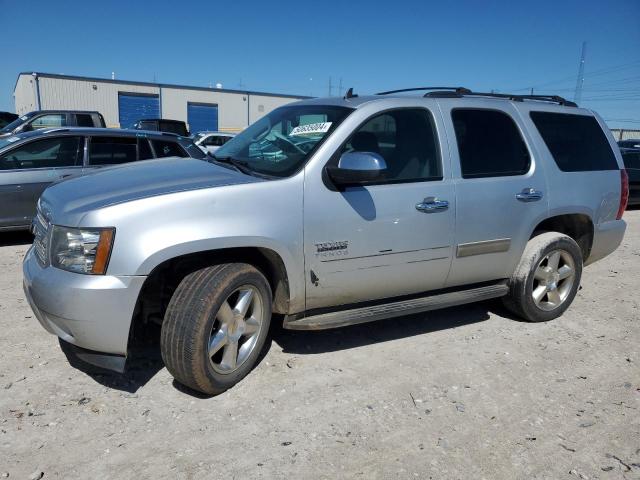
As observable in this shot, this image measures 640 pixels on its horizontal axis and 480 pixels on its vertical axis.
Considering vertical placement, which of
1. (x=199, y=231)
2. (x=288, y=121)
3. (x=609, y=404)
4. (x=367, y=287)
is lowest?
(x=609, y=404)

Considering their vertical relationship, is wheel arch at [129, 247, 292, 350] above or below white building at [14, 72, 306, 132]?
below

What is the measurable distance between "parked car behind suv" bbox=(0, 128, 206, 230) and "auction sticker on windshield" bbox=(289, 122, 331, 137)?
11.7 feet

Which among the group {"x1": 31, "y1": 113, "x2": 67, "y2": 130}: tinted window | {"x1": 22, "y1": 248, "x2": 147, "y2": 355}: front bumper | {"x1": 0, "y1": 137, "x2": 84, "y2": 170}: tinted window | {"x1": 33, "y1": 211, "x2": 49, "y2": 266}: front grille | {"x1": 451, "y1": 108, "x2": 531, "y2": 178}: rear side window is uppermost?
{"x1": 31, "y1": 113, "x2": 67, "y2": 130}: tinted window

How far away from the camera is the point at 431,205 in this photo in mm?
3723

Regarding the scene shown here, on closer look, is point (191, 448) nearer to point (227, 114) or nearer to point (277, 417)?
point (277, 417)

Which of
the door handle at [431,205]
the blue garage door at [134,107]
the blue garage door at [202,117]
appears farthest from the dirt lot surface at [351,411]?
the blue garage door at [202,117]

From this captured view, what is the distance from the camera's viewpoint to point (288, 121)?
4.01 m

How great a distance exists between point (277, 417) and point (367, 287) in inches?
43.7

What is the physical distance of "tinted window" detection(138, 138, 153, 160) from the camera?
7.26 m

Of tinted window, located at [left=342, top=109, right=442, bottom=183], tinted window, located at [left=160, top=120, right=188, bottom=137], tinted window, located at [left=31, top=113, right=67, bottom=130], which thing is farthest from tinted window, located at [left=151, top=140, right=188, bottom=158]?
tinted window, located at [left=160, top=120, right=188, bottom=137]

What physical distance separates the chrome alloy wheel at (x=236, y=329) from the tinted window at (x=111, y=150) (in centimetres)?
Result: 471

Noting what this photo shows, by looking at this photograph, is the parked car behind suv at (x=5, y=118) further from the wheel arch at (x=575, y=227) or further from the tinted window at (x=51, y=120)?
the wheel arch at (x=575, y=227)

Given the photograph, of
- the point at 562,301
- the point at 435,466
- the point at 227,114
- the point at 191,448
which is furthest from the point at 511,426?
the point at 227,114

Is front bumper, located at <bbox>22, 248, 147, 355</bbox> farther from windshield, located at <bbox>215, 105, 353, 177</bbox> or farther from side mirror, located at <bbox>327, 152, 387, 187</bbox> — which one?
side mirror, located at <bbox>327, 152, 387, 187</bbox>
